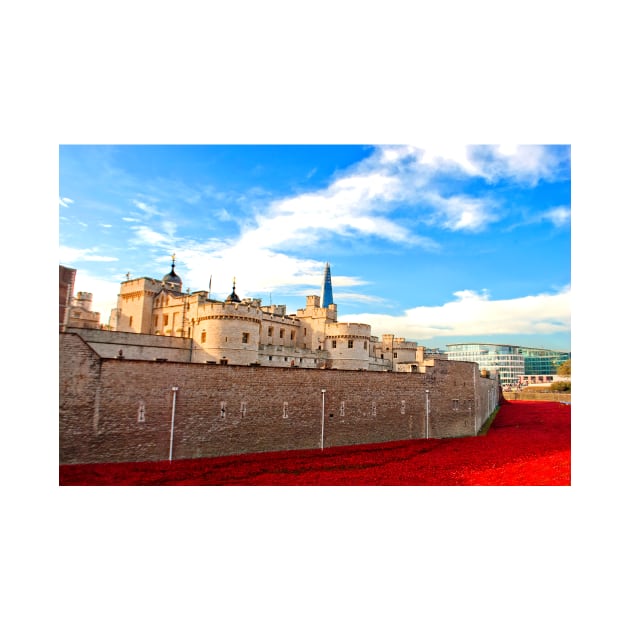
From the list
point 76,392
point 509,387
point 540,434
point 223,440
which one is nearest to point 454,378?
point 540,434

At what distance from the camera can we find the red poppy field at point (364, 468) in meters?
10.3

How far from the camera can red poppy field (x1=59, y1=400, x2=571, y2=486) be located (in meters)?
10.3

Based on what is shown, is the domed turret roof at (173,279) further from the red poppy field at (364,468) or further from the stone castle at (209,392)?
the red poppy field at (364,468)

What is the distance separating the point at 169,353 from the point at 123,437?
11564mm

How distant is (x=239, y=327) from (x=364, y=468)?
11813 mm

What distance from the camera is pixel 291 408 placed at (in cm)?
1389

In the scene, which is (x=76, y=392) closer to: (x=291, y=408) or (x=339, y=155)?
(x=291, y=408)

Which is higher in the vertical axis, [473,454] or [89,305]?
[89,305]

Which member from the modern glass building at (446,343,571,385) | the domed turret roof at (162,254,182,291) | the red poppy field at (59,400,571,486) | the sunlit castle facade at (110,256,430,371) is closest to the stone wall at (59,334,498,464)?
the red poppy field at (59,400,571,486)

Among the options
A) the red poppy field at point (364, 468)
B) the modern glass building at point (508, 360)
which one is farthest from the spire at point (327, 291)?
the red poppy field at point (364, 468)

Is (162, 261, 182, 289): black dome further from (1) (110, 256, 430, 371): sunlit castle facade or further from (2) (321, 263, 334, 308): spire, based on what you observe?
(2) (321, 263, 334, 308): spire

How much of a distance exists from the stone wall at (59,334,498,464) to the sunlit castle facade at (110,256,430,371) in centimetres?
787

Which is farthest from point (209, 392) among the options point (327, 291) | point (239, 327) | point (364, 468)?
point (327, 291)

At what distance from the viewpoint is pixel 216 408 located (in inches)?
488
